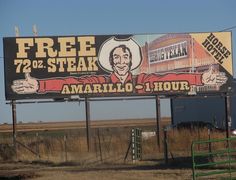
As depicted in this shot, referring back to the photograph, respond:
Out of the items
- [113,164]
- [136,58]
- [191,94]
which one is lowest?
[113,164]

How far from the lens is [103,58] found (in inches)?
1347

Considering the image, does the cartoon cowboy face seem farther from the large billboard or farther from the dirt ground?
the dirt ground

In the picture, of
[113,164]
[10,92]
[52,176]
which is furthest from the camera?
[10,92]

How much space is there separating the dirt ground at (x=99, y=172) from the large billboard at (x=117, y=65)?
558 cm

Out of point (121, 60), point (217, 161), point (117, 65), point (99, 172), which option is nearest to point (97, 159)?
point (117, 65)

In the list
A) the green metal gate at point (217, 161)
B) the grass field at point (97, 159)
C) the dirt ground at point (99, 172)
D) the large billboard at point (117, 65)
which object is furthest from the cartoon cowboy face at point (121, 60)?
the dirt ground at point (99, 172)

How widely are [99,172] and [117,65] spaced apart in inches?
415

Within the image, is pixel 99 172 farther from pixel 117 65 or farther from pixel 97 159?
pixel 117 65

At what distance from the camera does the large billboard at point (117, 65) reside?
111ft

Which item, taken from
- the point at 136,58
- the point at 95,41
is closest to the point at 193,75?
the point at 136,58

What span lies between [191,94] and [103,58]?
17.9 ft

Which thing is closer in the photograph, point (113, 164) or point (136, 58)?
point (113, 164)

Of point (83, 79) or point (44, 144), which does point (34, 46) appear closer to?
point (83, 79)

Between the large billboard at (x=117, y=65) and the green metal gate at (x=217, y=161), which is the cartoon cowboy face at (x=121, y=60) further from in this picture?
the green metal gate at (x=217, y=161)
